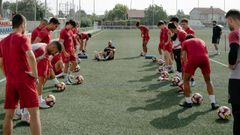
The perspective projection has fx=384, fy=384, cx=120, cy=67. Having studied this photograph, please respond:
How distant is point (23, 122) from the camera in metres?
7.83

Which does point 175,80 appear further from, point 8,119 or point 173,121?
point 8,119

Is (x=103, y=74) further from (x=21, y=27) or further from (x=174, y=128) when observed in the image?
(x=21, y=27)

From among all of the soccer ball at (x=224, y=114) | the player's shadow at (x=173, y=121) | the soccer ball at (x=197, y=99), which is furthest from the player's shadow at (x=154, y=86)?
the soccer ball at (x=224, y=114)

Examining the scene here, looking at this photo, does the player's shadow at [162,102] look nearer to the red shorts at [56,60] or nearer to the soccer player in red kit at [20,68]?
the soccer player in red kit at [20,68]

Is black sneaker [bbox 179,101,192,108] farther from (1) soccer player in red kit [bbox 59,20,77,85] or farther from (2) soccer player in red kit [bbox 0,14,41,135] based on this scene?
(1) soccer player in red kit [bbox 59,20,77,85]

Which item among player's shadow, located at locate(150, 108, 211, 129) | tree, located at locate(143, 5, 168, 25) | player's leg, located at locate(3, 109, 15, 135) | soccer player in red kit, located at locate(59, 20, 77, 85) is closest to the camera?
player's leg, located at locate(3, 109, 15, 135)

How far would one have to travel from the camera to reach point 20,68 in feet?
18.6

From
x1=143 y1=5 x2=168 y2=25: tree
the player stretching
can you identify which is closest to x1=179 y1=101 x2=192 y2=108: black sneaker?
the player stretching

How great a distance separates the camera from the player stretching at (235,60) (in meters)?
5.49

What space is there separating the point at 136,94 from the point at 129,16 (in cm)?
11223

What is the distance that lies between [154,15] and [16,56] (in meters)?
90.5

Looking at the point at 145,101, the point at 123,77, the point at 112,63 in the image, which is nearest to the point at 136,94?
the point at 145,101

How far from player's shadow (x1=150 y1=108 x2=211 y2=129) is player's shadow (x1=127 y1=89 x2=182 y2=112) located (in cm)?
75

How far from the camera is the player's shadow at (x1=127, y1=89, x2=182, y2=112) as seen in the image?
9334 millimetres
